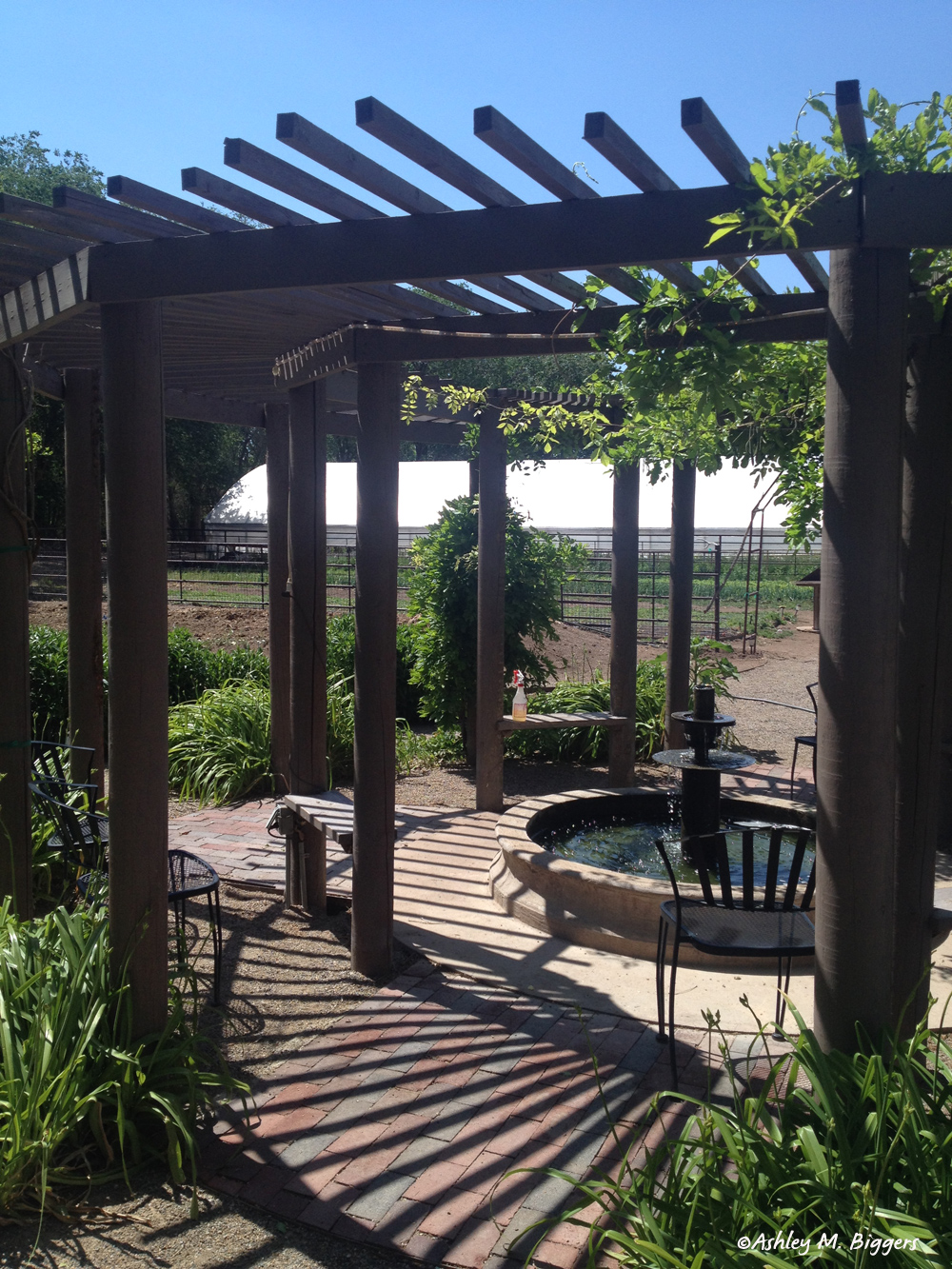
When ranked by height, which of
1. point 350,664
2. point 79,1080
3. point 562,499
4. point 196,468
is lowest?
point 79,1080

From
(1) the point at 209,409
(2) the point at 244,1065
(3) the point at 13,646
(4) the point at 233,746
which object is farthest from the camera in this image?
(4) the point at 233,746

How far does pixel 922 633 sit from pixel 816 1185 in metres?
1.73

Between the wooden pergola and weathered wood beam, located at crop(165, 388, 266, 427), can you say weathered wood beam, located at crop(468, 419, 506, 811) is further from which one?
the wooden pergola

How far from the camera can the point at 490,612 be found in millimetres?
7145

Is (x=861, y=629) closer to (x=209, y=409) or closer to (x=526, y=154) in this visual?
(x=526, y=154)

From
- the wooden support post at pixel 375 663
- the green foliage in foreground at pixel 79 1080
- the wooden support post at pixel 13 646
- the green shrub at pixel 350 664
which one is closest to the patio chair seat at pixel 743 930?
the wooden support post at pixel 375 663

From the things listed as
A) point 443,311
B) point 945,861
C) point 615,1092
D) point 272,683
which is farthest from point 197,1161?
point 945,861

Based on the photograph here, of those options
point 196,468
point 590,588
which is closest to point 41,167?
point 196,468

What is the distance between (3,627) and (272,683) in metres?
2.28

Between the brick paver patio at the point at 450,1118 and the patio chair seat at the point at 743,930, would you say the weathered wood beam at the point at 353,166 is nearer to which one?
the patio chair seat at the point at 743,930

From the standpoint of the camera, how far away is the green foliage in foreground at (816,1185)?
6.98 ft

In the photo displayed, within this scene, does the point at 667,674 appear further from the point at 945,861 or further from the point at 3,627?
the point at 3,627

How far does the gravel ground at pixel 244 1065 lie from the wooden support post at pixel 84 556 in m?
1.38

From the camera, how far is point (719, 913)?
3.73 m
